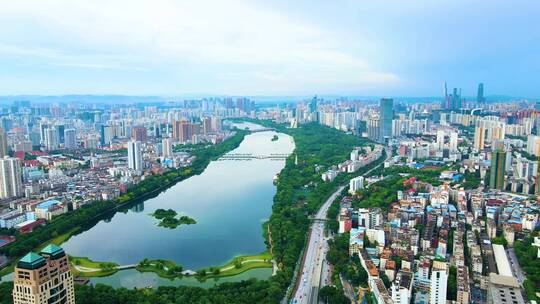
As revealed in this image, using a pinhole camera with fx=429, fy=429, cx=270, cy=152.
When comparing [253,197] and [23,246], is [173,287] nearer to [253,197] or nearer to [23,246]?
[23,246]

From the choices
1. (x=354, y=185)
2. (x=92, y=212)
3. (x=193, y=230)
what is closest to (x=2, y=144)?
(x=92, y=212)

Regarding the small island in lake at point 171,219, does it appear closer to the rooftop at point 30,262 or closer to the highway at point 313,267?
the highway at point 313,267

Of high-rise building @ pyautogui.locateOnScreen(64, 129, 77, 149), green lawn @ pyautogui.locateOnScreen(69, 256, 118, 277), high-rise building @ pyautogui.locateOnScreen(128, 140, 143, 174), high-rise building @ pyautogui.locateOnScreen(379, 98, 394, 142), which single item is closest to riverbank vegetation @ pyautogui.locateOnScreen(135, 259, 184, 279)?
green lawn @ pyautogui.locateOnScreen(69, 256, 118, 277)

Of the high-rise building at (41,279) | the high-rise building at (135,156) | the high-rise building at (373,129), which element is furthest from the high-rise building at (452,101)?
the high-rise building at (41,279)

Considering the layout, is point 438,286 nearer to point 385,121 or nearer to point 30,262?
point 30,262

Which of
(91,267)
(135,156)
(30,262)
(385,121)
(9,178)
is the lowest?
(91,267)
